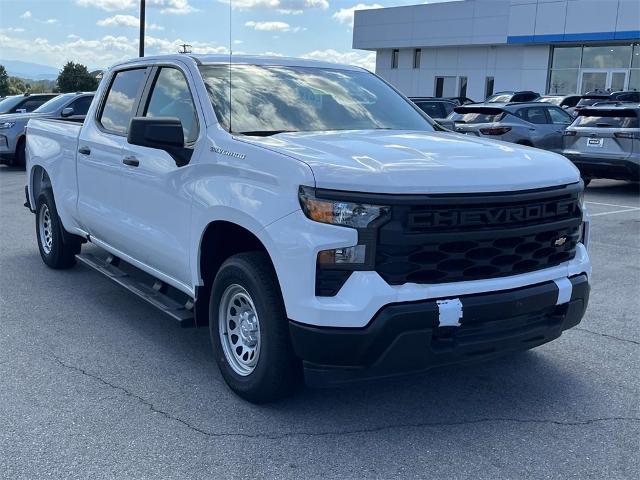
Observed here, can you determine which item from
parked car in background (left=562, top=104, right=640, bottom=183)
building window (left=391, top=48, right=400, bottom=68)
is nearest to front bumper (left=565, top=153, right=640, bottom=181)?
parked car in background (left=562, top=104, right=640, bottom=183)

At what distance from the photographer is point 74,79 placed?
39.9 metres

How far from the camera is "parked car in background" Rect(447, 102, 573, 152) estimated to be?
14.9 metres

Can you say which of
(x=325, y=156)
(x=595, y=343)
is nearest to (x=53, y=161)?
(x=325, y=156)

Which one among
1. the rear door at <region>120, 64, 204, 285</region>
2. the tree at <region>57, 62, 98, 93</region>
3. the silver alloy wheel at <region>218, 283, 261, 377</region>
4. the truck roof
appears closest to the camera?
the silver alloy wheel at <region>218, 283, 261, 377</region>

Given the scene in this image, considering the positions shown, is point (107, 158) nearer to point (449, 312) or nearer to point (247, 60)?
point (247, 60)

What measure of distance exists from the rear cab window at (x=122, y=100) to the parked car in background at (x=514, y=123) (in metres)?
9.78

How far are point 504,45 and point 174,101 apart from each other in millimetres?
39828

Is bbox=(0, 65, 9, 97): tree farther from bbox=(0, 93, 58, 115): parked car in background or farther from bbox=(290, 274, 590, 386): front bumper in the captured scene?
bbox=(290, 274, 590, 386): front bumper

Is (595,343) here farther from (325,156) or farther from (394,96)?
(325,156)

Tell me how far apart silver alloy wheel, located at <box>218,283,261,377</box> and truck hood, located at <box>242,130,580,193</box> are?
87cm

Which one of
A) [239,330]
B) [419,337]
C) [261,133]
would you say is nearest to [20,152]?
[261,133]

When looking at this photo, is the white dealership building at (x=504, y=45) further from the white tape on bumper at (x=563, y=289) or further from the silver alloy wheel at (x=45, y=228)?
the white tape on bumper at (x=563, y=289)

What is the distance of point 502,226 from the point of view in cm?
361

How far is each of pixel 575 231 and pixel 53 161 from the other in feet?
15.8
